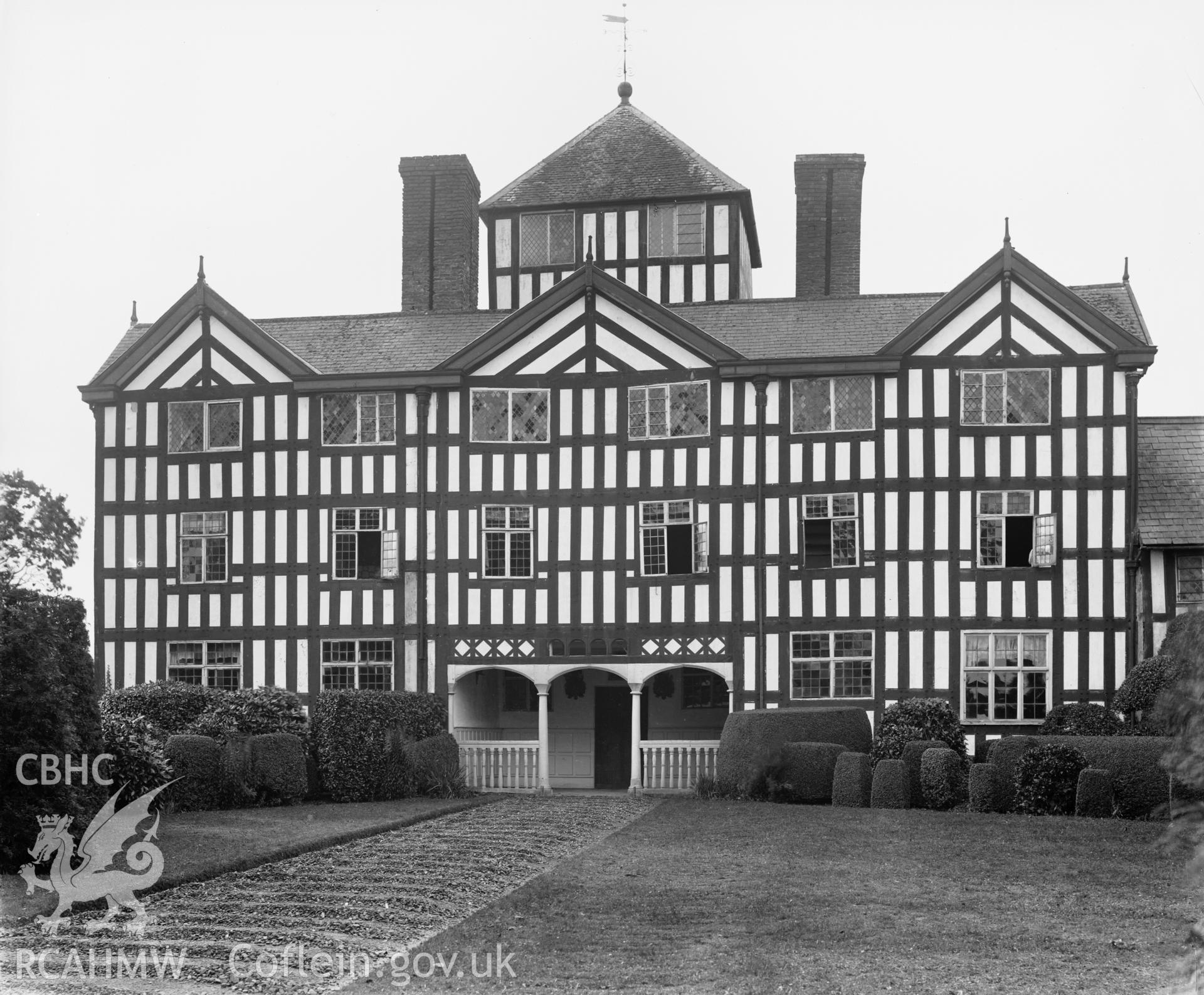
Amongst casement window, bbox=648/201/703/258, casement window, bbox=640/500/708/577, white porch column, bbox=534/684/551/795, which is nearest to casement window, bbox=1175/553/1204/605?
casement window, bbox=640/500/708/577

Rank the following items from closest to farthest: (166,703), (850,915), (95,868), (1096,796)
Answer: (850,915) < (95,868) < (1096,796) < (166,703)

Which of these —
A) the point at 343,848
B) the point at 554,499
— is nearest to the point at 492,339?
the point at 554,499

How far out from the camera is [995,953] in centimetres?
1134

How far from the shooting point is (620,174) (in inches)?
1345

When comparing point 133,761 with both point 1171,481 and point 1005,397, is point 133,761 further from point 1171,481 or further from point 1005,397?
point 1171,481

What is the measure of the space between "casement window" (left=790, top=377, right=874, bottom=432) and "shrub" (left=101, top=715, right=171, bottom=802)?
13170mm

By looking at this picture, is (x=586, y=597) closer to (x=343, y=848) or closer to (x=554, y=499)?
(x=554, y=499)

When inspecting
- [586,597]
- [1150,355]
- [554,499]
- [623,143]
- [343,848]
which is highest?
[623,143]

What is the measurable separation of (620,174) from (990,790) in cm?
1701

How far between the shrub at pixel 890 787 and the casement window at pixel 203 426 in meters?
14.0

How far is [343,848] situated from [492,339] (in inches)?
546

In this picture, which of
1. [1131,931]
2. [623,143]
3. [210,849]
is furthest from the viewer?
[623,143]

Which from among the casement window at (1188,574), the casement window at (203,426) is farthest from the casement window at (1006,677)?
the casement window at (203,426)

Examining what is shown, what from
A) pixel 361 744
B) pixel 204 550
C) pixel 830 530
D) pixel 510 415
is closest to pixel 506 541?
pixel 510 415
